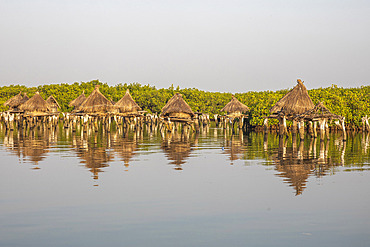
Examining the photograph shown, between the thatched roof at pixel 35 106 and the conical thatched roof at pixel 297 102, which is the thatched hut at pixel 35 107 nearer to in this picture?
the thatched roof at pixel 35 106

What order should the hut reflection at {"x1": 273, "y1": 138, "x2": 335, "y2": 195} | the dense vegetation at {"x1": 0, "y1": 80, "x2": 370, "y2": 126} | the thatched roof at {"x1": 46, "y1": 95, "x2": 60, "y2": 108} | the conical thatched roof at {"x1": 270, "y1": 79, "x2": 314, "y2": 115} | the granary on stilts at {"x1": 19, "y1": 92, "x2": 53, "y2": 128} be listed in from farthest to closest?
the thatched roof at {"x1": 46, "y1": 95, "x2": 60, "y2": 108} → the dense vegetation at {"x1": 0, "y1": 80, "x2": 370, "y2": 126} → the granary on stilts at {"x1": 19, "y1": 92, "x2": 53, "y2": 128} → the conical thatched roof at {"x1": 270, "y1": 79, "x2": 314, "y2": 115} → the hut reflection at {"x1": 273, "y1": 138, "x2": 335, "y2": 195}

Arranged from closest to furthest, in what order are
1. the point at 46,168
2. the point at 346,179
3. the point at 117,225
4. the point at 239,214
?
1. the point at 117,225
2. the point at 239,214
3. the point at 346,179
4. the point at 46,168

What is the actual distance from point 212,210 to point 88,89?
78681 mm

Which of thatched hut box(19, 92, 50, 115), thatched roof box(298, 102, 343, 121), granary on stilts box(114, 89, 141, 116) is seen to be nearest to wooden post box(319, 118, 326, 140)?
thatched roof box(298, 102, 343, 121)

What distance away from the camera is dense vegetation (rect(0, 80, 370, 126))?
46.9 metres

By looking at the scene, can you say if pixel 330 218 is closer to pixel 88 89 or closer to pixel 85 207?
pixel 85 207

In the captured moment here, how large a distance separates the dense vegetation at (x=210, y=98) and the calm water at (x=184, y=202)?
29.6 metres

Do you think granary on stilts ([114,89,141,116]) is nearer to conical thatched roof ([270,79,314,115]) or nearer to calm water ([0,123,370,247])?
conical thatched roof ([270,79,314,115])

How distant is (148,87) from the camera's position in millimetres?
99062

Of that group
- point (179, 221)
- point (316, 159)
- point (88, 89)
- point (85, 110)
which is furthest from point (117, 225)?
point (88, 89)

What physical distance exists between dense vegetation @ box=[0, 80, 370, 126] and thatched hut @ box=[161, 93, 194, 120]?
31.7 ft

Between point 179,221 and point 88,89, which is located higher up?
point 88,89

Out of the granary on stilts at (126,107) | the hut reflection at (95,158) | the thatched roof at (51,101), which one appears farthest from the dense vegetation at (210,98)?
the hut reflection at (95,158)

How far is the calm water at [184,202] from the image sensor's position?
8.12 meters
